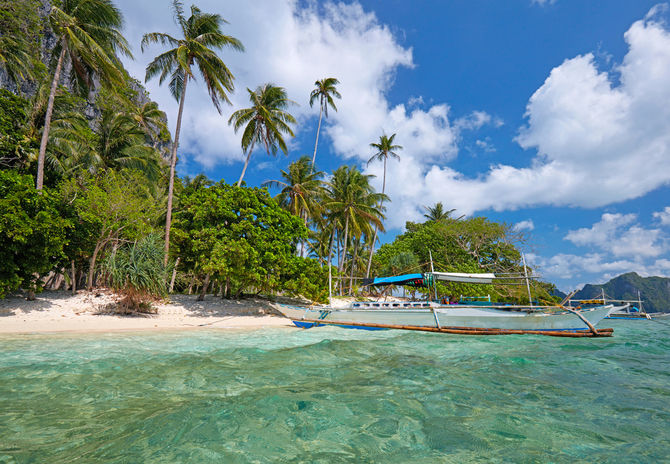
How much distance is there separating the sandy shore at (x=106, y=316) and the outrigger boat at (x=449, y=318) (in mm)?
1971

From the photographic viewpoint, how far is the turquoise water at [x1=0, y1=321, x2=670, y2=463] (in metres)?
2.75

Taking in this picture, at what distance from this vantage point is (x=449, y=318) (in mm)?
12250

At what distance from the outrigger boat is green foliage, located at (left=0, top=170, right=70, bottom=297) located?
31.3ft

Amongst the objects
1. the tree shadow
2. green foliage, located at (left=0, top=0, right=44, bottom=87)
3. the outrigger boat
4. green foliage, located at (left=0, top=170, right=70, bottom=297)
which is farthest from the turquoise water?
green foliage, located at (left=0, top=0, right=44, bottom=87)

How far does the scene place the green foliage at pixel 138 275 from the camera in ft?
39.7

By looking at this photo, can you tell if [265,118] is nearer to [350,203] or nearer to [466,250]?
[350,203]

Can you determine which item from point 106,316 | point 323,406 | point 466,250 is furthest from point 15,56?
point 466,250

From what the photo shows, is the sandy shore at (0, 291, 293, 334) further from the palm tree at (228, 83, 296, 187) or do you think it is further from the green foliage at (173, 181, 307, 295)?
the palm tree at (228, 83, 296, 187)

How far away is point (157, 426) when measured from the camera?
3057mm

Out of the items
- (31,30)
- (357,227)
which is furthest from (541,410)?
(31,30)

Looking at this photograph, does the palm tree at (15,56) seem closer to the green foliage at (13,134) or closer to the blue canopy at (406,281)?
the green foliage at (13,134)

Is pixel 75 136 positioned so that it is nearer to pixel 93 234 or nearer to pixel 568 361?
pixel 93 234

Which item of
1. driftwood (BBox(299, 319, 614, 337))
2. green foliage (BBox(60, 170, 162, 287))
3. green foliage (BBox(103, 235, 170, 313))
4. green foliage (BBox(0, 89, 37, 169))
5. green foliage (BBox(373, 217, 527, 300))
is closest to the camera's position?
driftwood (BBox(299, 319, 614, 337))

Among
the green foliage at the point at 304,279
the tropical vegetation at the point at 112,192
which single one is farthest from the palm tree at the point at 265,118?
the green foliage at the point at 304,279
